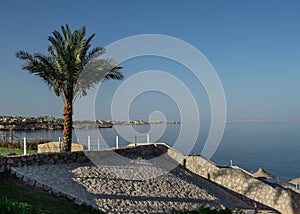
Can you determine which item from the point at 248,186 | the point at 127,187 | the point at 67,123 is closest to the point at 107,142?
the point at 67,123

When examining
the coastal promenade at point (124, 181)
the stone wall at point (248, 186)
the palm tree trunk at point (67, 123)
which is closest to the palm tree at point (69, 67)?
the palm tree trunk at point (67, 123)

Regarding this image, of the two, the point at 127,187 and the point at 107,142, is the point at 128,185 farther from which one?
the point at 107,142

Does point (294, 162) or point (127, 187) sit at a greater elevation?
point (127, 187)

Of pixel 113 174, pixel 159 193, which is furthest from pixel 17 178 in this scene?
pixel 159 193

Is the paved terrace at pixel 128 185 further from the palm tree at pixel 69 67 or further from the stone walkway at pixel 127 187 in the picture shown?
the palm tree at pixel 69 67

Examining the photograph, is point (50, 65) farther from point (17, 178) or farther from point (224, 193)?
point (224, 193)

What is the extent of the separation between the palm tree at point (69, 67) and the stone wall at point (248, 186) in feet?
26.5

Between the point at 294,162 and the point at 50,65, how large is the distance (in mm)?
36308

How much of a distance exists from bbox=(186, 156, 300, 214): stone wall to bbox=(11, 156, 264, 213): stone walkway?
71cm

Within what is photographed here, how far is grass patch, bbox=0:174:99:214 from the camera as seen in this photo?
10258mm

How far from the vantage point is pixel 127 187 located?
15141 mm

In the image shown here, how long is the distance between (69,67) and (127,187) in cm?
826

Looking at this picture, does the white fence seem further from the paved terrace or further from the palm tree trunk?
the paved terrace

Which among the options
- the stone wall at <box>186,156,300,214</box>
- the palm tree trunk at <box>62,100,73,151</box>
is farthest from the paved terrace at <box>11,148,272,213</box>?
the palm tree trunk at <box>62,100,73,151</box>
